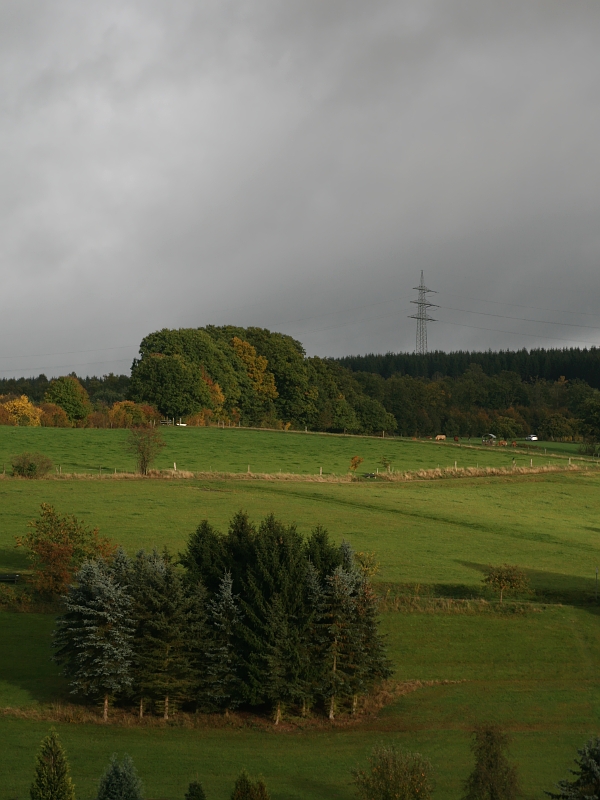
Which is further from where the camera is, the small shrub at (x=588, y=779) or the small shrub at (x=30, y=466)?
the small shrub at (x=30, y=466)

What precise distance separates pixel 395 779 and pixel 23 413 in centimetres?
9909

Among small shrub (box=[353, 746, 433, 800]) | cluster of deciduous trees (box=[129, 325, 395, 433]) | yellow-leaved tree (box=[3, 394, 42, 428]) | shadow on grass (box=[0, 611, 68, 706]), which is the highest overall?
cluster of deciduous trees (box=[129, 325, 395, 433])

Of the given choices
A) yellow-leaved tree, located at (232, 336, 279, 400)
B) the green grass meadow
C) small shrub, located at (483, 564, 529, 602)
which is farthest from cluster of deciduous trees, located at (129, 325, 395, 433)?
small shrub, located at (483, 564, 529, 602)

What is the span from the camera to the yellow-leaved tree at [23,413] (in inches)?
4409

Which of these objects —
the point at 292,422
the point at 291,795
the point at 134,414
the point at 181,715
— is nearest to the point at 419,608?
the point at 181,715

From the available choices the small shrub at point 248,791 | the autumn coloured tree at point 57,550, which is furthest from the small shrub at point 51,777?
the autumn coloured tree at point 57,550

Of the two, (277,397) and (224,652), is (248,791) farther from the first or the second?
(277,397)

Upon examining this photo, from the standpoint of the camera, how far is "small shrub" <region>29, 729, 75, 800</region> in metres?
20.5

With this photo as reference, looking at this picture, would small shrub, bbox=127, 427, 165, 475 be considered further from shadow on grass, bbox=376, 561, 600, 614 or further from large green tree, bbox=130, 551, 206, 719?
large green tree, bbox=130, 551, 206, 719

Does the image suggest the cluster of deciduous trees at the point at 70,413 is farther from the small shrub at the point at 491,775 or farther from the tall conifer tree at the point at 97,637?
the small shrub at the point at 491,775

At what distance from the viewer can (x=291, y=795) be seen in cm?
2450

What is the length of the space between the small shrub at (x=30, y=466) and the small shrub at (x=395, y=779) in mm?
55799

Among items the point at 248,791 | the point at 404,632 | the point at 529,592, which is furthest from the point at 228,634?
the point at 529,592

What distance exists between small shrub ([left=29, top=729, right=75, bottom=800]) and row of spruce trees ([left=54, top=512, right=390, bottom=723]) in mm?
12593
